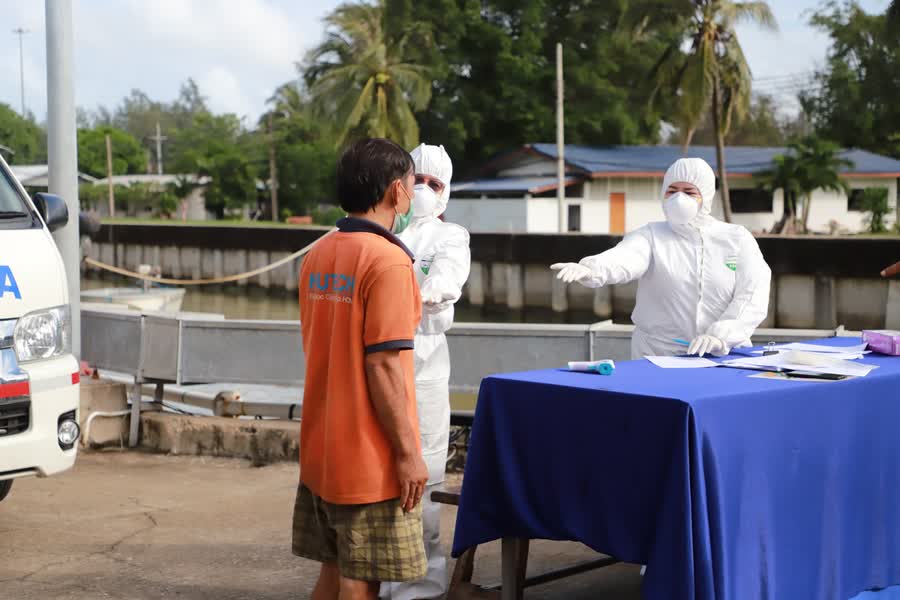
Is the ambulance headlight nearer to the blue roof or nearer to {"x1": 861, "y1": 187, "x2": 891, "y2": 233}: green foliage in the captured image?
{"x1": 861, "y1": 187, "x2": 891, "y2": 233}: green foliage

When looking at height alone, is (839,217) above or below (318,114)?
below

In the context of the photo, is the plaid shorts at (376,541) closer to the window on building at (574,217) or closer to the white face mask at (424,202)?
the white face mask at (424,202)

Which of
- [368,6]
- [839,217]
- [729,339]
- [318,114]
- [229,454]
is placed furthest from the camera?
[368,6]

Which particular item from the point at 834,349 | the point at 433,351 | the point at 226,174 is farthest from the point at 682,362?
the point at 226,174

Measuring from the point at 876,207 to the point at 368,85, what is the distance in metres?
18.8

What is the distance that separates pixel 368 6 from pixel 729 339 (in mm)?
47700

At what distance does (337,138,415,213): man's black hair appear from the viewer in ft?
11.4

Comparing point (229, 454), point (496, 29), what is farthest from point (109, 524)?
point (496, 29)

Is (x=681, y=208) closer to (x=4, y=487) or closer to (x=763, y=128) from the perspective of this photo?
(x=4, y=487)

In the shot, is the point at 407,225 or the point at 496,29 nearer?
the point at 407,225

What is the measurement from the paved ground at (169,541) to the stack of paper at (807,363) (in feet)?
3.82

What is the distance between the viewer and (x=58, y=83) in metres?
8.26

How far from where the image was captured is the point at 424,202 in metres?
5.05

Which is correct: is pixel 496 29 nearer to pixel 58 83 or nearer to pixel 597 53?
pixel 597 53
